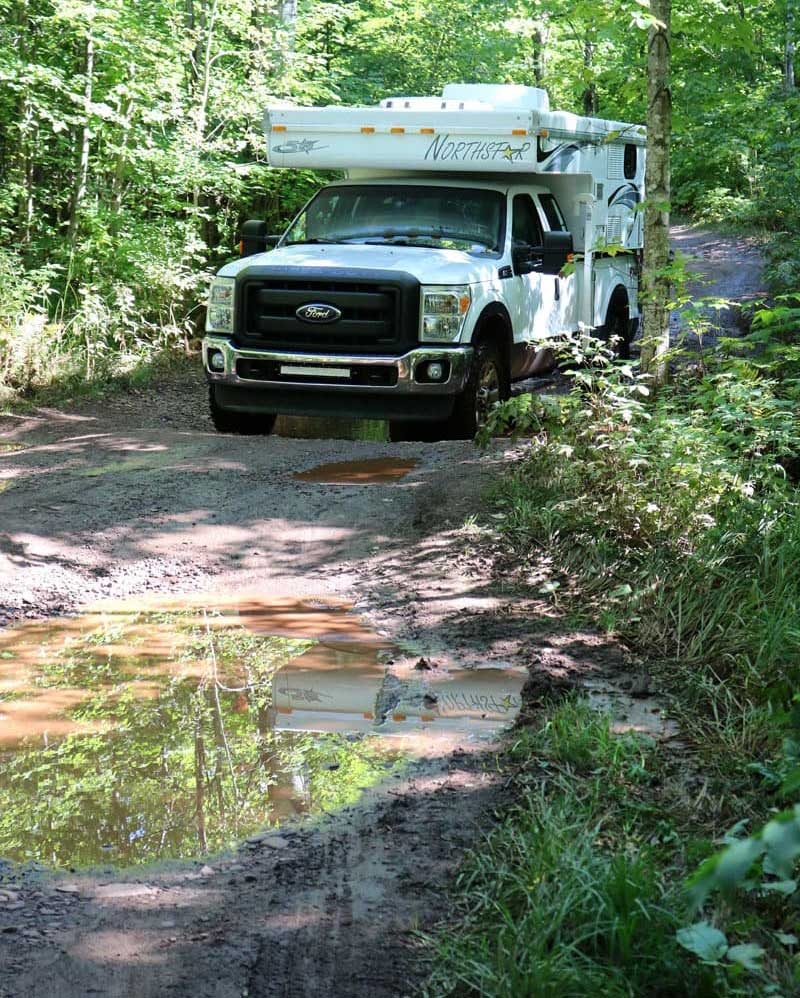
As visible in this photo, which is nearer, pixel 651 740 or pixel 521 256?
pixel 651 740

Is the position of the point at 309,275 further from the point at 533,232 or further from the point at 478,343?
the point at 533,232

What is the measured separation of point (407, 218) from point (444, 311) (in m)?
1.60

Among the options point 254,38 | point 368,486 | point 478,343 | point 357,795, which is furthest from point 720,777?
point 254,38

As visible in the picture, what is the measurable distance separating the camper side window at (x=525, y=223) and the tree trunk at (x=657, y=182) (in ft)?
5.14

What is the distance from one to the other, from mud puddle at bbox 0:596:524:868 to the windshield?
503 cm

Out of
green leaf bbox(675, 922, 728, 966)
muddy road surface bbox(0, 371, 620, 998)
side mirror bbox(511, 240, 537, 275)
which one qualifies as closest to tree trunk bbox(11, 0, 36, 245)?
side mirror bbox(511, 240, 537, 275)

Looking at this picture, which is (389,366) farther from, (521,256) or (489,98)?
(489,98)

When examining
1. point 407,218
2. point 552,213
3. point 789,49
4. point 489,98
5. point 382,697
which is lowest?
point 382,697

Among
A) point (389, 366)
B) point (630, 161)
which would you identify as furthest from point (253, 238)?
point (630, 161)

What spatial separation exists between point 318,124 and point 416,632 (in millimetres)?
6557

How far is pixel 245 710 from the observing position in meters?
4.82

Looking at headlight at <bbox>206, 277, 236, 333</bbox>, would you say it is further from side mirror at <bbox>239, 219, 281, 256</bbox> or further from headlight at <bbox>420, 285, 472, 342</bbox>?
headlight at <bbox>420, 285, 472, 342</bbox>

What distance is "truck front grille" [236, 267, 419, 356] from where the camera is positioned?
9195 millimetres

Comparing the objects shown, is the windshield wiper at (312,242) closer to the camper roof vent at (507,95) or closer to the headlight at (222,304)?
the headlight at (222,304)
